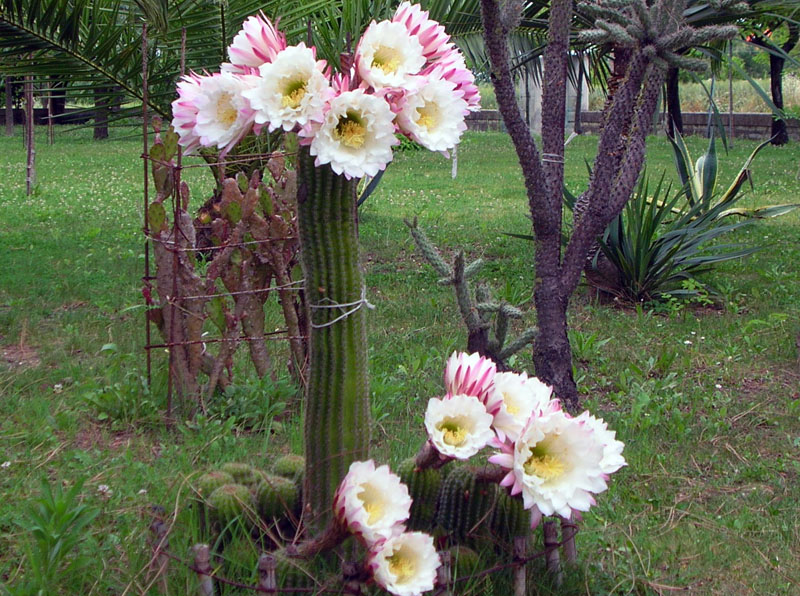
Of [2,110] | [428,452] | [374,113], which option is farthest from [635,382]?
[2,110]

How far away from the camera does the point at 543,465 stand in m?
2.06

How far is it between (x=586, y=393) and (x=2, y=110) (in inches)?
1116

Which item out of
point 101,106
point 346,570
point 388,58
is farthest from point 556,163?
point 101,106

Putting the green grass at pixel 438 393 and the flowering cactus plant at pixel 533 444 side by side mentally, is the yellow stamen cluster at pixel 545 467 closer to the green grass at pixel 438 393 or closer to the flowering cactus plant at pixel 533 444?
the flowering cactus plant at pixel 533 444

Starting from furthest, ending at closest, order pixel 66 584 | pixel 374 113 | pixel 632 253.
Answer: pixel 632 253 → pixel 66 584 → pixel 374 113

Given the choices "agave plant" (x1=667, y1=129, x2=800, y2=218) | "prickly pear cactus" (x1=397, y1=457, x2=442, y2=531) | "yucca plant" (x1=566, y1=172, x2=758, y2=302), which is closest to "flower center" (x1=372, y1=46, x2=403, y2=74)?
"prickly pear cactus" (x1=397, y1=457, x2=442, y2=531)

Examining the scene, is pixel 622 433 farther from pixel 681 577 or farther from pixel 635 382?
pixel 681 577

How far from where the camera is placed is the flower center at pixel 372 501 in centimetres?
199

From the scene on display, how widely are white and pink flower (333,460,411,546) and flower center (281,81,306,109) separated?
829mm

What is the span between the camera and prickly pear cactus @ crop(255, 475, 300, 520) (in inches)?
92.4

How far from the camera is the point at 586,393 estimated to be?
4234 millimetres

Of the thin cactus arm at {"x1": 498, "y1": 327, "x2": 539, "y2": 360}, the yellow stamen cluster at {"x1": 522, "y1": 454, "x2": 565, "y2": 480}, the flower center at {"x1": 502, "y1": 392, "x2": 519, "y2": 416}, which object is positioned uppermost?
the flower center at {"x1": 502, "y1": 392, "x2": 519, "y2": 416}

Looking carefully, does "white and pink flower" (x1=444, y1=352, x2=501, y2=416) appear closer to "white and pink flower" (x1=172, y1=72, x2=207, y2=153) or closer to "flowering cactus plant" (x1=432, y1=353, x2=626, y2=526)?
"flowering cactus plant" (x1=432, y1=353, x2=626, y2=526)

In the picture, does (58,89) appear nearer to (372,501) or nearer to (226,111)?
(226,111)
